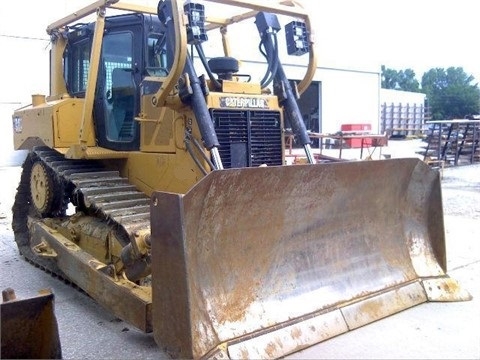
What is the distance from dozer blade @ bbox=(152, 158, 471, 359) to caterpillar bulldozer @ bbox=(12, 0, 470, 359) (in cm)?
1

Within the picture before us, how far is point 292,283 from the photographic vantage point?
3871 mm

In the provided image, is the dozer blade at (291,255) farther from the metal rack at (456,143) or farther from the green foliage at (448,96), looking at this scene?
the green foliage at (448,96)

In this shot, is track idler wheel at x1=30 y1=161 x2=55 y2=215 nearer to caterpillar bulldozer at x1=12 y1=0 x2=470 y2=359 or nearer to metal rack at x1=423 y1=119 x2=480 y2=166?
caterpillar bulldozer at x1=12 y1=0 x2=470 y2=359

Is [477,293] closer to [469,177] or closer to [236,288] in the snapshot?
[236,288]

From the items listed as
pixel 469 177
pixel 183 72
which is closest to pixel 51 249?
pixel 183 72

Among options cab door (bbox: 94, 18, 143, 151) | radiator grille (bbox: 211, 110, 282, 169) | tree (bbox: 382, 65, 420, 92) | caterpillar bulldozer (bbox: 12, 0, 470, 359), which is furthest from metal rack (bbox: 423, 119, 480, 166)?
tree (bbox: 382, 65, 420, 92)

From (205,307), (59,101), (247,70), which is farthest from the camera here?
(247,70)

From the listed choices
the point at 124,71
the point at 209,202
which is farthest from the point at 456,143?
the point at 209,202

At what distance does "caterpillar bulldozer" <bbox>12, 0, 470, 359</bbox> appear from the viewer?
11.1ft

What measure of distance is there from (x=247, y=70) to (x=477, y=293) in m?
17.3

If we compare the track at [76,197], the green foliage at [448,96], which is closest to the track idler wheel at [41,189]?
the track at [76,197]

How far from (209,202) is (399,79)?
9678cm

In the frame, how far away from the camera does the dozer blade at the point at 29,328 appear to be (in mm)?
2875

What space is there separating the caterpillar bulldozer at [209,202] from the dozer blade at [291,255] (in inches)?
0.4
